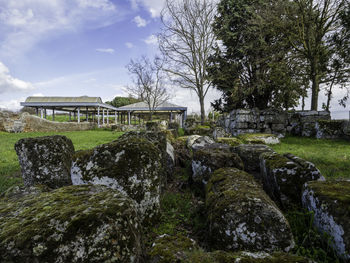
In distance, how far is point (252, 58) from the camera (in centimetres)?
1677

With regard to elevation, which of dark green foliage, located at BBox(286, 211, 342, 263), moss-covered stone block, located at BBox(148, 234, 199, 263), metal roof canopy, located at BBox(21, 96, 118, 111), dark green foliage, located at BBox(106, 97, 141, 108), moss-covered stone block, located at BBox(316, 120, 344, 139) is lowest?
dark green foliage, located at BBox(286, 211, 342, 263)

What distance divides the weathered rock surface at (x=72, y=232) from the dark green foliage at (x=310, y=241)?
1.68 m

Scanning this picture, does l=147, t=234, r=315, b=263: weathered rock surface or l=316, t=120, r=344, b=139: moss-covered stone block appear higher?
l=316, t=120, r=344, b=139: moss-covered stone block

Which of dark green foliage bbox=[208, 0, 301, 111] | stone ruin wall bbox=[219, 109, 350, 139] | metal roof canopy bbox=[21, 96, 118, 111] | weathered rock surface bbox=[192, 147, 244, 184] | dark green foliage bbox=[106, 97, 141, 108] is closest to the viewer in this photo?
weathered rock surface bbox=[192, 147, 244, 184]

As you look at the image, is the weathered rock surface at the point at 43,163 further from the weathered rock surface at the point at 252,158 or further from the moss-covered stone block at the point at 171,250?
the weathered rock surface at the point at 252,158

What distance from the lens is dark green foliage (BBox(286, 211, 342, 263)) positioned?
6.15 feet

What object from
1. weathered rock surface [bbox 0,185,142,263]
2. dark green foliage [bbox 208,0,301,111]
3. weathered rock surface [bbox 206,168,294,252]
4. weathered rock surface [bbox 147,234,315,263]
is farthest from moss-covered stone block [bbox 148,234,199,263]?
dark green foliage [bbox 208,0,301,111]

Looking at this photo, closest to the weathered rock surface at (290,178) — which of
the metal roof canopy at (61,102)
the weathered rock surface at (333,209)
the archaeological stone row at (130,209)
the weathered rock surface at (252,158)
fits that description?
the archaeological stone row at (130,209)

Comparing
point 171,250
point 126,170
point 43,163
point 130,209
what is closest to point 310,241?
point 171,250

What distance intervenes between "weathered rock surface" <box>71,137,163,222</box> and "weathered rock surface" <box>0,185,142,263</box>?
812 millimetres

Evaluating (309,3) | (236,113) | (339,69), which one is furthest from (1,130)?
(339,69)

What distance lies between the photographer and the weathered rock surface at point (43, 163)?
3.39 m

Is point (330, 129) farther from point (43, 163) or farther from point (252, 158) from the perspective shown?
point (43, 163)

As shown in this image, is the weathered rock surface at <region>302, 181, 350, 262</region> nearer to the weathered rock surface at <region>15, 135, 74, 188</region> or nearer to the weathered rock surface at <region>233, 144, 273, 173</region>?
the weathered rock surface at <region>233, 144, 273, 173</region>
